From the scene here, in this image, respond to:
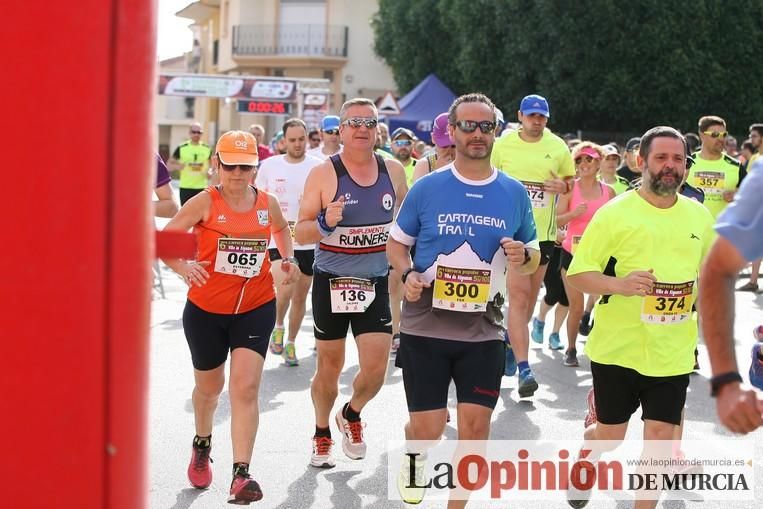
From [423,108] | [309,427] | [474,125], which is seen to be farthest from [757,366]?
[423,108]

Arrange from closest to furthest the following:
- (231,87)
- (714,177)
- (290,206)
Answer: (290,206)
(714,177)
(231,87)

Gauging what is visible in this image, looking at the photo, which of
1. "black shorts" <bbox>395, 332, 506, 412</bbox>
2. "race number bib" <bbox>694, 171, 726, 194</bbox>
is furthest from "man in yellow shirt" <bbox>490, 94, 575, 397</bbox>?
"race number bib" <bbox>694, 171, 726, 194</bbox>

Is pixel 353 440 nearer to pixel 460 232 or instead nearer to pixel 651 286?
pixel 460 232

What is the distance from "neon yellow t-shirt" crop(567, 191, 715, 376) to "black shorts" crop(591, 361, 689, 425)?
43 millimetres

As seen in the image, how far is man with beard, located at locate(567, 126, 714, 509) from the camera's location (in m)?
4.86

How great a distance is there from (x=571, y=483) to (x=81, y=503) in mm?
4538

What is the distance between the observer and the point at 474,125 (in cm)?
516

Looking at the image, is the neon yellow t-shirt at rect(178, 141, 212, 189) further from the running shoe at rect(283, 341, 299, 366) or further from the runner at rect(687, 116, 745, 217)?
the running shoe at rect(283, 341, 299, 366)

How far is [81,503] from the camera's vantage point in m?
1.40

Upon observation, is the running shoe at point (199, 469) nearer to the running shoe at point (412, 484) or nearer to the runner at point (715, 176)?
the running shoe at point (412, 484)

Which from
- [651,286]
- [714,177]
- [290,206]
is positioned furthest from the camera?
[714,177]

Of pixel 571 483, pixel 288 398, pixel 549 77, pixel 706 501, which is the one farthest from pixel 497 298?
pixel 549 77

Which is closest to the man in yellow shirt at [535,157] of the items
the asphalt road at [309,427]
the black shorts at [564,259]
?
the asphalt road at [309,427]

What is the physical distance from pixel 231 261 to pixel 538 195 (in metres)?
4.02
